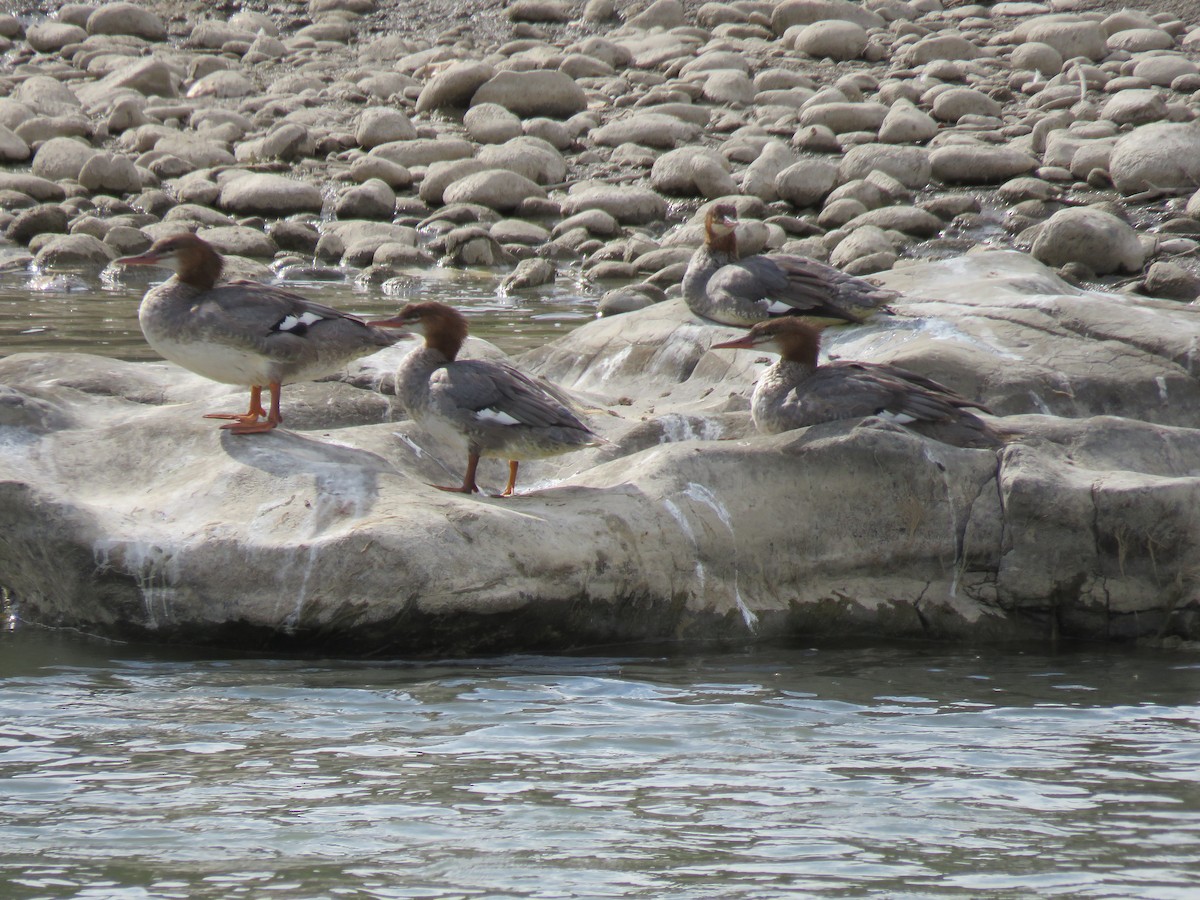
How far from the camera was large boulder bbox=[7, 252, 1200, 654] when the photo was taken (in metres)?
5.66

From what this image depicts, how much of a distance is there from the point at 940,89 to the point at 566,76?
4565mm

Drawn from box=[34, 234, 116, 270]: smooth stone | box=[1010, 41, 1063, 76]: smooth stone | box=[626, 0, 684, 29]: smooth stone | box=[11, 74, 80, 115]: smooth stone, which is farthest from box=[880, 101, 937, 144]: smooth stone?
box=[11, 74, 80, 115]: smooth stone

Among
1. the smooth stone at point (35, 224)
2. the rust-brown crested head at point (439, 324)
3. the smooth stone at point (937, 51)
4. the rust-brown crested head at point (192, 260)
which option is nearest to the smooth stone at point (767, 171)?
the smooth stone at point (937, 51)

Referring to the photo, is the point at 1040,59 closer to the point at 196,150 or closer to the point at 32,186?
the point at 196,150

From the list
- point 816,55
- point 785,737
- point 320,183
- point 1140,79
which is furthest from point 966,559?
point 816,55

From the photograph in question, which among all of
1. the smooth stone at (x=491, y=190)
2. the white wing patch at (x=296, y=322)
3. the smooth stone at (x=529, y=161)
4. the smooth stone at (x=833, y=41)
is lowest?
the white wing patch at (x=296, y=322)

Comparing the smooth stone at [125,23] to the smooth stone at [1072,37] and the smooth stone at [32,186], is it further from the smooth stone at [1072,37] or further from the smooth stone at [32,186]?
the smooth stone at [1072,37]

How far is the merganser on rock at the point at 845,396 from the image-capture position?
655 centimetres

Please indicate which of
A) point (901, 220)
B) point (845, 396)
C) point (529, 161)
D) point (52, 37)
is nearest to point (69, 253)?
point (529, 161)

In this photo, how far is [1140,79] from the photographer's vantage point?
17.8 metres

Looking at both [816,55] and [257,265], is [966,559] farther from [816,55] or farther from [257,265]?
[816,55]

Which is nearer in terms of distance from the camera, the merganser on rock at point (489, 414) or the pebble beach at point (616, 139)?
the merganser on rock at point (489, 414)

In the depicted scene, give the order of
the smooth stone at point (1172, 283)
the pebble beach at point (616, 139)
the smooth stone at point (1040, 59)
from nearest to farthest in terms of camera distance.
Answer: the smooth stone at point (1172, 283) → the pebble beach at point (616, 139) → the smooth stone at point (1040, 59)

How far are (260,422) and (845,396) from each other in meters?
2.57
